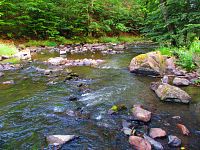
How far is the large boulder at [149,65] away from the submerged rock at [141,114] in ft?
14.1

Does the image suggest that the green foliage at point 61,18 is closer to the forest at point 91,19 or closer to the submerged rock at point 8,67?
the forest at point 91,19

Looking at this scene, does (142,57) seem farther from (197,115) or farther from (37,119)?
(37,119)

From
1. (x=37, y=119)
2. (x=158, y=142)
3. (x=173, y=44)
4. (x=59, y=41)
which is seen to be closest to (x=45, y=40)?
(x=59, y=41)

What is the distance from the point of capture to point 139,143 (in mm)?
4465

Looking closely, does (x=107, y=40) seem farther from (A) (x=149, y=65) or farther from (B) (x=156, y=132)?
(B) (x=156, y=132)

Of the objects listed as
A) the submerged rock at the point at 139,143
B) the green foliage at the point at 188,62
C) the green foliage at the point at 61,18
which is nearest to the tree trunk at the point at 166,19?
the green foliage at the point at 188,62

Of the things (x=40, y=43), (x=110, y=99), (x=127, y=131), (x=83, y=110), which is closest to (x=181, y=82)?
(x=110, y=99)

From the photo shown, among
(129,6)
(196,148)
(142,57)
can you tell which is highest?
(129,6)

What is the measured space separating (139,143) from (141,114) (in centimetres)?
125

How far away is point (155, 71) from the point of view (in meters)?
9.95

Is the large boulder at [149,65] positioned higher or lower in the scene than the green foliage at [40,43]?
lower

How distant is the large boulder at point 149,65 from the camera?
10.0 meters

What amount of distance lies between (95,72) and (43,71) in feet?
7.26

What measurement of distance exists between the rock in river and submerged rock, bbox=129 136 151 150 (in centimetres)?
112
